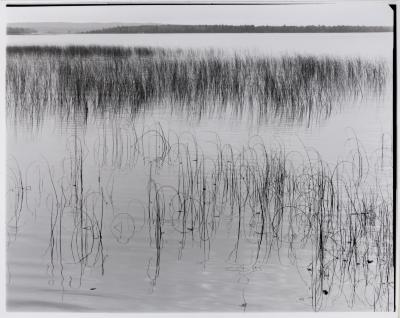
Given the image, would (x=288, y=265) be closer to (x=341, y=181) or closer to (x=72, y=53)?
(x=341, y=181)

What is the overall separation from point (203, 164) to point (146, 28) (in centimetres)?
76

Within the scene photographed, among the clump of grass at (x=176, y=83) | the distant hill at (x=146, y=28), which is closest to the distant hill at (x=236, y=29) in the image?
the distant hill at (x=146, y=28)

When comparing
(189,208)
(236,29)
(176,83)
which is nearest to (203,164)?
(189,208)

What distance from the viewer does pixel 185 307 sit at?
3648 mm

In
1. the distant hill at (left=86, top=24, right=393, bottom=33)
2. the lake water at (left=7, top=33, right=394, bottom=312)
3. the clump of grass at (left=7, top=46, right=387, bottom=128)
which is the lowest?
the lake water at (left=7, top=33, right=394, bottom=312)

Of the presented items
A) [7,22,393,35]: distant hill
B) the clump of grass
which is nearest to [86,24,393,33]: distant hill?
[7,22,393,35]: distant hill

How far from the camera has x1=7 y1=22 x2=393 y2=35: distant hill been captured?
12.1ft

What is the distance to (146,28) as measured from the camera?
370cm

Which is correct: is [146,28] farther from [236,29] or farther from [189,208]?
[189,208]

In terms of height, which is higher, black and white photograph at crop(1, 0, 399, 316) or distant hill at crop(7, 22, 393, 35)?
distant hill at crop(7, 22, 393, 35)

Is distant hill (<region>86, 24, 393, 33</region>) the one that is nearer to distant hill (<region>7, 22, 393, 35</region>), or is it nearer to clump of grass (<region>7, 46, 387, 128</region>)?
distant hill (<region>7, 22, 393, 35</region>)

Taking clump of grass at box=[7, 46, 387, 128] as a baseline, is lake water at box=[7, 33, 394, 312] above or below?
below

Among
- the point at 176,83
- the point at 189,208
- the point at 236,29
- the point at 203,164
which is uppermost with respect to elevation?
the point at 236,29

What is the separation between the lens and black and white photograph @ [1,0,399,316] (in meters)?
3.67
